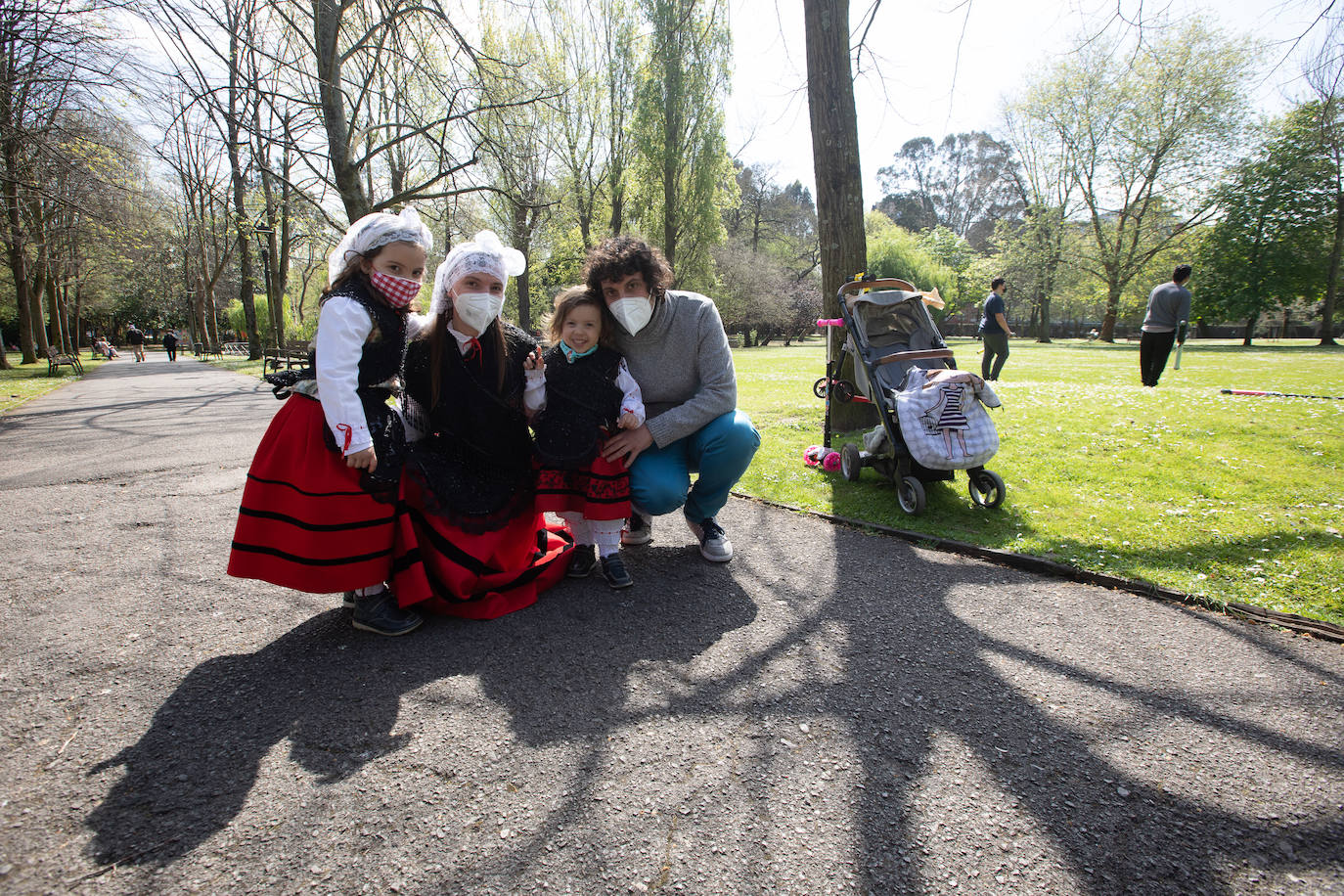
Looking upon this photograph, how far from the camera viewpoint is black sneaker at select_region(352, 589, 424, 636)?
256cm

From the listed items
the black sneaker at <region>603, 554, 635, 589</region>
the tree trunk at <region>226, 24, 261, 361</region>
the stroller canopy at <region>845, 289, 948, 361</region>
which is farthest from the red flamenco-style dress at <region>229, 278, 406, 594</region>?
the tree trunk at <region>226, 24, 261, 361</region>

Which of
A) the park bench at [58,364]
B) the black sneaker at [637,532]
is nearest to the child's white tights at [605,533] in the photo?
the black sneaker at [637,532]

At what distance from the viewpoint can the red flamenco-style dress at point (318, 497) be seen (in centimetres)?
234

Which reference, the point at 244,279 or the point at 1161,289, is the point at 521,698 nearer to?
the point at 1161,289

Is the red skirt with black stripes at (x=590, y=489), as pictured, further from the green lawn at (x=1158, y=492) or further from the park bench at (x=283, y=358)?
the park bench at (x=283, y=358)

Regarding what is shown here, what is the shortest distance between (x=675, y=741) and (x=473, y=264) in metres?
2.10

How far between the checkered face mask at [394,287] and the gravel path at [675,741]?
56.9 inches

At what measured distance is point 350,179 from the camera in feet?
33.0

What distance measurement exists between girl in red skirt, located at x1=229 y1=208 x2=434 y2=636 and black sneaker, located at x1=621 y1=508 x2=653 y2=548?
4.40 ft

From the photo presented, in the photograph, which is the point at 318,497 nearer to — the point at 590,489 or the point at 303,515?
the point at 303,515

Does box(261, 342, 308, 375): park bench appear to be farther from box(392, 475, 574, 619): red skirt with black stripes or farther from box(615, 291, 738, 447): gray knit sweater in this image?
box(392, 475, 574, 619): red skirt with black stripes

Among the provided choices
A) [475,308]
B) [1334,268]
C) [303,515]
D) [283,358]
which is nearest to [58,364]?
[283,358]

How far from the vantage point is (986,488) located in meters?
4.07

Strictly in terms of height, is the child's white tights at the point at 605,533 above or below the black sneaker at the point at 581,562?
above
